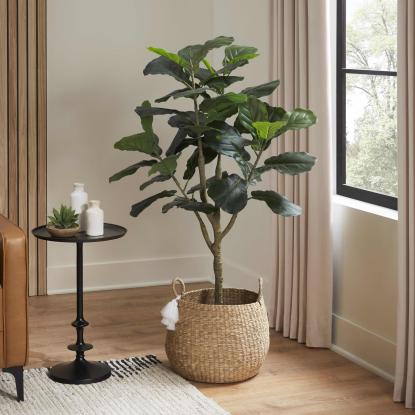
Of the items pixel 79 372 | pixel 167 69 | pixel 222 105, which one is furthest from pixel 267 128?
pixel 79 372

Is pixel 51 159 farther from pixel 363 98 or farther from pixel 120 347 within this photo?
pixel 363 98

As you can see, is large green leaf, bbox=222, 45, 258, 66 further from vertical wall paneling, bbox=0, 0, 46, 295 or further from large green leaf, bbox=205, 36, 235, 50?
vertical wall paneling, bbox=0, 0, 46, 295

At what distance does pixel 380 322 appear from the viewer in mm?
4195

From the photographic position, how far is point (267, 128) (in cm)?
385

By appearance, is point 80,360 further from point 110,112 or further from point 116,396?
point 110,112

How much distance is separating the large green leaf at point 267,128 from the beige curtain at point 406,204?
1.66 feet

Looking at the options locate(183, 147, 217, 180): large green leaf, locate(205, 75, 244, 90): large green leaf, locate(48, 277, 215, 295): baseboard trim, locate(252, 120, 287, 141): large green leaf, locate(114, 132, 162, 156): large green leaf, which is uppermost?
locate(205, 75, 244, 90): large green leaf

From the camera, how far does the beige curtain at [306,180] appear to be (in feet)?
14.5

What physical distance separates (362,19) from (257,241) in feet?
5.08

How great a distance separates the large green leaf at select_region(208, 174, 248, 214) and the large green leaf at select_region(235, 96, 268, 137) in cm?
25

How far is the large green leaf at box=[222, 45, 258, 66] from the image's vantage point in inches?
160

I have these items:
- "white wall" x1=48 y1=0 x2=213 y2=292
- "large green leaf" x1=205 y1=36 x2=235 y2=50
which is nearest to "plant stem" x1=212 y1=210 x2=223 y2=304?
"large green leaf" x1=205 y1=36 x2=235 y2=50

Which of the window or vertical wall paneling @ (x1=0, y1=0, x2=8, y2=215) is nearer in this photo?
the window

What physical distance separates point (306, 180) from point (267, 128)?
0.77m
